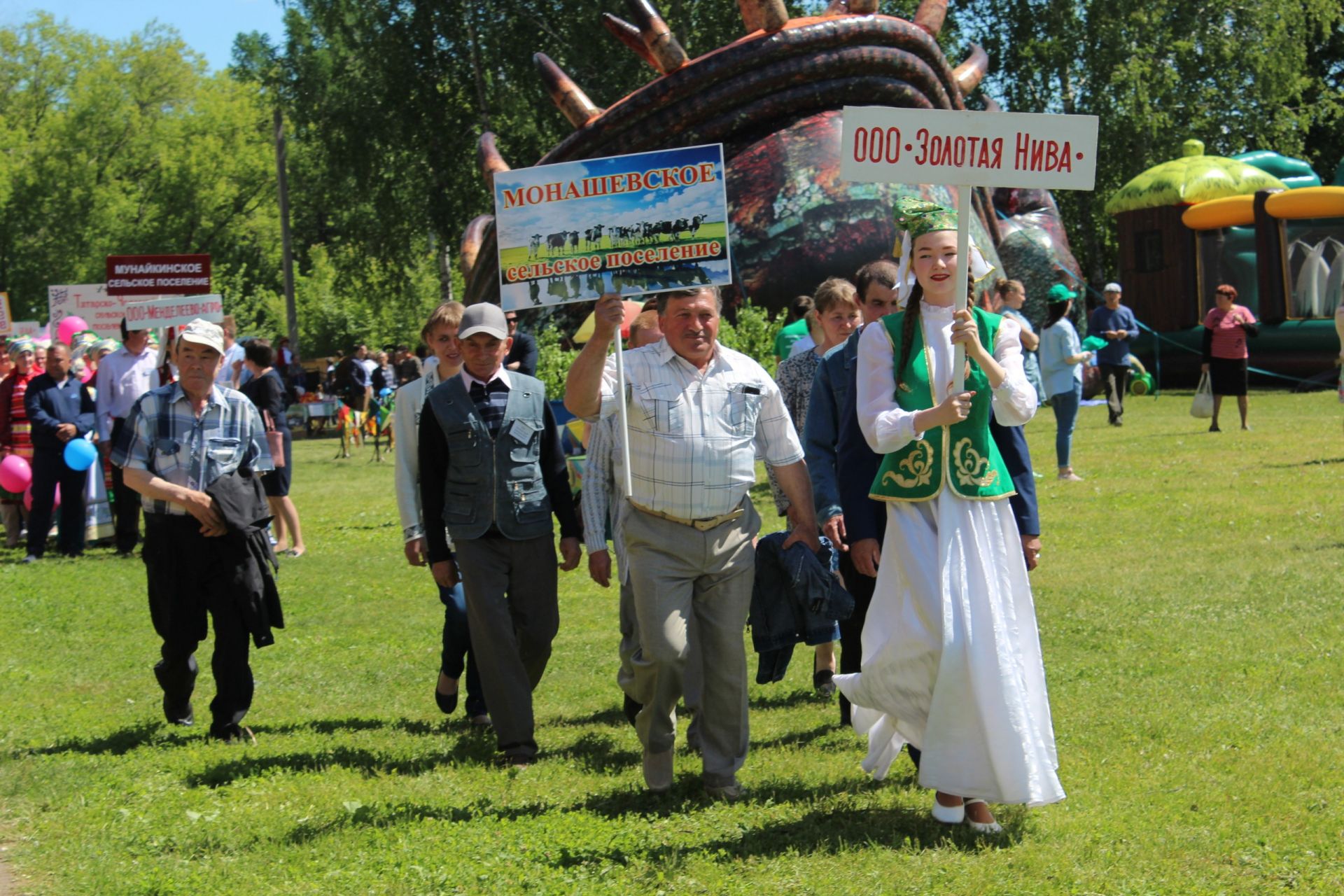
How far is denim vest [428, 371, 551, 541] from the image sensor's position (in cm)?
626

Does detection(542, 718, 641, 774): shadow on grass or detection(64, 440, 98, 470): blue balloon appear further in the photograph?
detection(64, 440, 98, 470): blue balloon

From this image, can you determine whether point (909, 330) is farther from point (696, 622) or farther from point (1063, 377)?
point (1063, 377)

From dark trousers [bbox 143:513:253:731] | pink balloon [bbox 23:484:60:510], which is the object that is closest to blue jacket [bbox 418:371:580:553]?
dark trousers [bbox 143:513:253:731]

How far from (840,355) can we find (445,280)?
31.1 m

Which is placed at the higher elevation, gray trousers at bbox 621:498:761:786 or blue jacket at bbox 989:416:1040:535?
blue jacket at bbox 989:416:1040:535

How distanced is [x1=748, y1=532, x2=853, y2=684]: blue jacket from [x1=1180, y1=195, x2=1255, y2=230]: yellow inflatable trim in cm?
2253

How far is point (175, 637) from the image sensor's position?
6898mm

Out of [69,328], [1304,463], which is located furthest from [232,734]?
[69,328]

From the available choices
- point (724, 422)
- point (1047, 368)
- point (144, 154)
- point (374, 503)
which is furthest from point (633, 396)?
point (144, 154)

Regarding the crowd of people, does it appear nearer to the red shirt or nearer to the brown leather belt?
the brown leather belt

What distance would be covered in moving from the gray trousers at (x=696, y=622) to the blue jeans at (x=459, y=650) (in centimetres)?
163

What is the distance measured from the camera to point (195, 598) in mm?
6863

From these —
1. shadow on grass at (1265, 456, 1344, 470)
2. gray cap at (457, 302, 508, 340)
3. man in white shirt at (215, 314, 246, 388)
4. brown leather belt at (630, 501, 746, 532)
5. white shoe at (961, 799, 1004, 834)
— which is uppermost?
man in white shirt at (215, 314, 246, 388)

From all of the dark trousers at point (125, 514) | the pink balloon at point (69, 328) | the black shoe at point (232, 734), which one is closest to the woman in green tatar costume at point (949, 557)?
the black shoe at point (232, 734)
